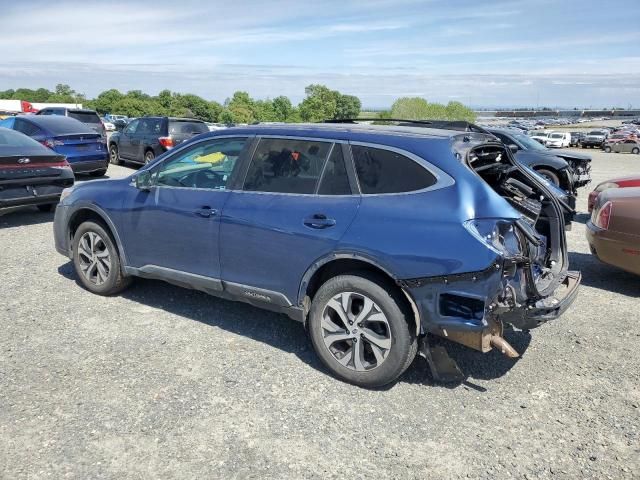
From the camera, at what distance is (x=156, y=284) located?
17.8 ft

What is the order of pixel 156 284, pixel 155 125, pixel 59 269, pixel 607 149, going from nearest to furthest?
pixel 156 284
pixel 59 269
pixel 155 125
pixel 607 149

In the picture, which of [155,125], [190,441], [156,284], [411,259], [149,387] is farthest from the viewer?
[155,125]

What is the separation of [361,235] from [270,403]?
124cm

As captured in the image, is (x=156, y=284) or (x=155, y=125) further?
(x=155, y=125)

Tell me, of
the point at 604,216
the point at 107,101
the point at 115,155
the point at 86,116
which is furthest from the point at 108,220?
the point at 107,101

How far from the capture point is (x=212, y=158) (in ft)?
14.3

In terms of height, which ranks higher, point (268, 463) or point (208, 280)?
point (208, 280)

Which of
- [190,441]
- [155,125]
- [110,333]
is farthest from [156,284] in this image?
[155,125]

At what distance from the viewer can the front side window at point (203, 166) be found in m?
4.18

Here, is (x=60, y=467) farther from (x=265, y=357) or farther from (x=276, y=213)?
(x=276, y=213)

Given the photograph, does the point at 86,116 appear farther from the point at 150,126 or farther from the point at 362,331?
the point at 362,331

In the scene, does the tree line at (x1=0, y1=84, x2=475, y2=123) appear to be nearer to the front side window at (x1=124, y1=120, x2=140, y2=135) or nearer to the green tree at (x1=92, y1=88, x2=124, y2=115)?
the green tree at (x1=92, y1=88, x2=124, y2=115)

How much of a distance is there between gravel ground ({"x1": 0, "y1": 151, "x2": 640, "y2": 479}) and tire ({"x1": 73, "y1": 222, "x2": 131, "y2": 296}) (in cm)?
23

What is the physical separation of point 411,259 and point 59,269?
4.48 metres
